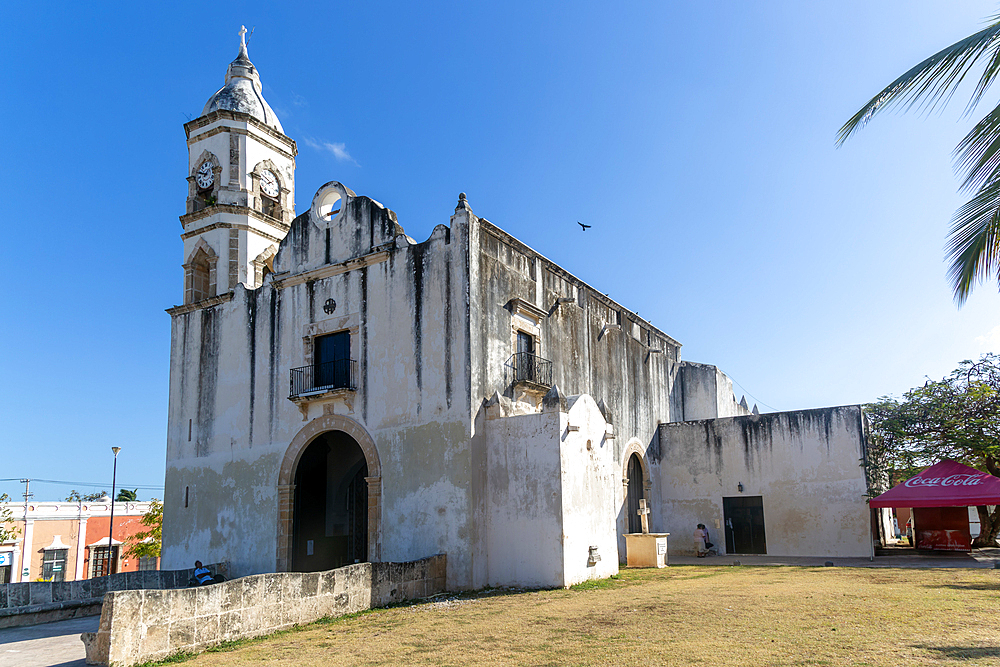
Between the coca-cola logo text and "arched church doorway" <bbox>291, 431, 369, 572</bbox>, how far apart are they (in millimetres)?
12957

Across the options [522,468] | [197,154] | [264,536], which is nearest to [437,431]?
[522,468]

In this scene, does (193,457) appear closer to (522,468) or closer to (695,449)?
(522,468)

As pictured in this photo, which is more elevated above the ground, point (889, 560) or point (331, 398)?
point (331, 398)

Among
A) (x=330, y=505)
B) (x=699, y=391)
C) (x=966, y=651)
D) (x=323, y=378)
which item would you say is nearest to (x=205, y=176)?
(x=323, y=378)

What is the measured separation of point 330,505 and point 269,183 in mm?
9215

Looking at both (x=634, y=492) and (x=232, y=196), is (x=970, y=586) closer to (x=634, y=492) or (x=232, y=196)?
(x=634, y=492)

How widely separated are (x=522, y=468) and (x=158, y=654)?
284 inches

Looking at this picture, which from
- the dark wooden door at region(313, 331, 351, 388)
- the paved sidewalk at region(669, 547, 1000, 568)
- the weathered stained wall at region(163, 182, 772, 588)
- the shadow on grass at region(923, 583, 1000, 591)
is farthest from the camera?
the dark wooden door at region(313, 331, 351, 388)

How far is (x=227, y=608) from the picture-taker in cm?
981

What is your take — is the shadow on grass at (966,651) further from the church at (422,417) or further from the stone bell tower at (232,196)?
the stone bell tower at (232,196)

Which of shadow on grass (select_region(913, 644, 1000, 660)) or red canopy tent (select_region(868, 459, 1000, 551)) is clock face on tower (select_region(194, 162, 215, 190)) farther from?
shadow on grass (select_region(913, 644, 1000, 660))

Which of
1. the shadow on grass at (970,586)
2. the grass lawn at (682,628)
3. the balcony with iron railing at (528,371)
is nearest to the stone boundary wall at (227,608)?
the grass lawn at (682,628)

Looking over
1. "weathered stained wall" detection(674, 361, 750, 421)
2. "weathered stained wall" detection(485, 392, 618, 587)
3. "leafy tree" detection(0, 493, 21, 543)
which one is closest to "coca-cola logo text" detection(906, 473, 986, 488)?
"weathered stained wall" detection(485, 392, 618, 587)

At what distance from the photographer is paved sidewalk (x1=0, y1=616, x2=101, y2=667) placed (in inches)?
371
